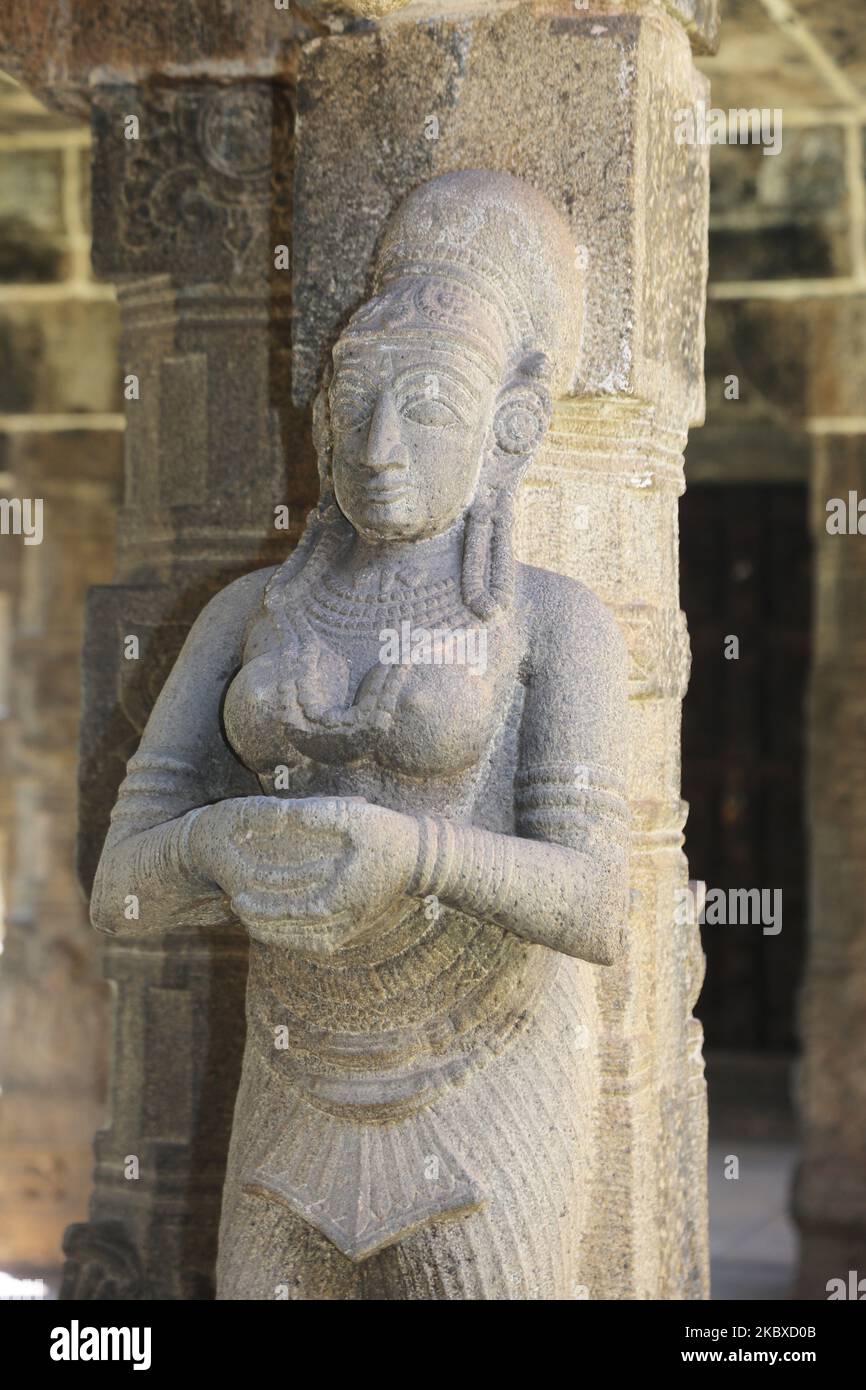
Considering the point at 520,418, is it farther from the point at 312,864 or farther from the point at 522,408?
the point at 312,864

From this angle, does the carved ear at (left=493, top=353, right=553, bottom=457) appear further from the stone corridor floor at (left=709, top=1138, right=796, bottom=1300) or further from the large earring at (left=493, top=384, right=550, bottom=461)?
the stone corridor floor at (left=709, top=1138, right=796, bottom=1300)

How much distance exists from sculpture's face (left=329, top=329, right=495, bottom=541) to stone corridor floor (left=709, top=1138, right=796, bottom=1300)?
14.6 ft

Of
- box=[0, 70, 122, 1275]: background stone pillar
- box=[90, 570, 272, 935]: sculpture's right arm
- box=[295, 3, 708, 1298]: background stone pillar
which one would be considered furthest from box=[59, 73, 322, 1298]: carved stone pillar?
box=[0, 70, 122, 1275]: background stone pillar

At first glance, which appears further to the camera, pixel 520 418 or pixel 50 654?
pixel 50 654

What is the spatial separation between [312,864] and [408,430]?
646mm

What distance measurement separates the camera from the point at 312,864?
2.62 meters

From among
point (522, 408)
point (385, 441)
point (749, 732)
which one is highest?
point (749, 732)

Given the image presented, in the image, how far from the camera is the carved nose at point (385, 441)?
279 cm

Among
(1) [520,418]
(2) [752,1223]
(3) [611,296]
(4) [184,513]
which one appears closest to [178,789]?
(1) [520,418]

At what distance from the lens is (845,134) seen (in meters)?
6.12

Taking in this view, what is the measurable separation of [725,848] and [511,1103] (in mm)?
6325

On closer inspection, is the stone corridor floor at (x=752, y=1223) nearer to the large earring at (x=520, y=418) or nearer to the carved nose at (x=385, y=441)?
the large earring at (x=520, y=418)

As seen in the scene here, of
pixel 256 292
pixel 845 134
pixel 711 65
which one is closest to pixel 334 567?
pixel 256 292
